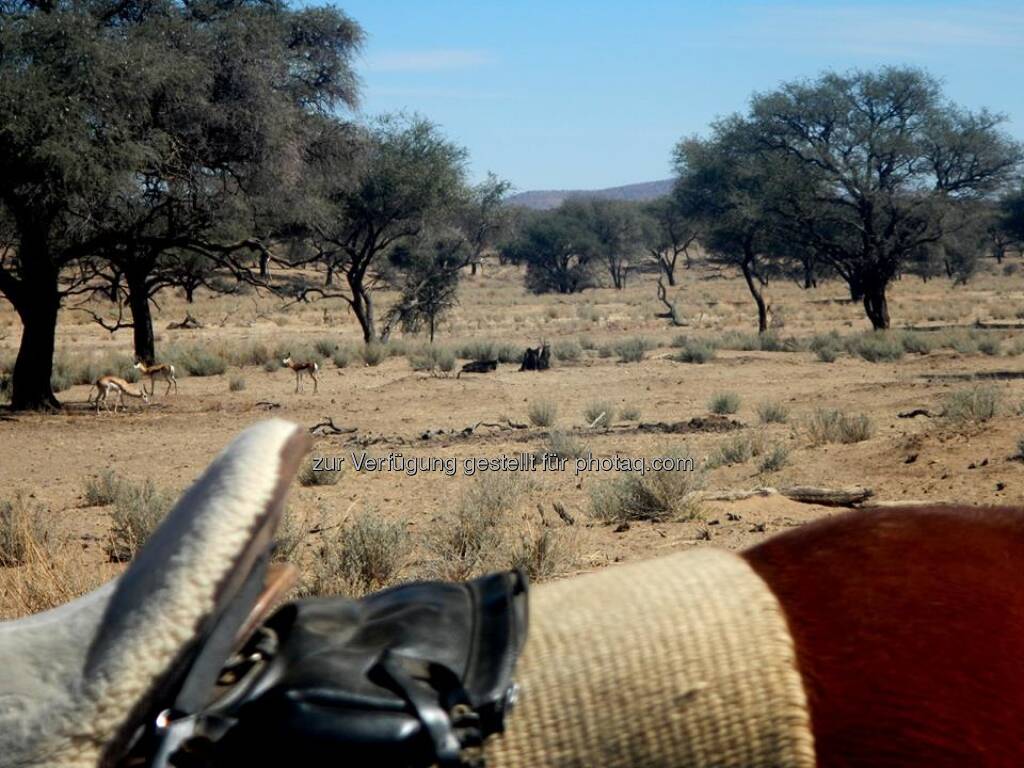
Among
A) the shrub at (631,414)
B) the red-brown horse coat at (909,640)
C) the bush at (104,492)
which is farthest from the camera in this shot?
the shrub at (631,414)

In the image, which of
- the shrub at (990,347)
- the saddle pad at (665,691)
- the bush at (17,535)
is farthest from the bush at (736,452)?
the shrub at (990,347)

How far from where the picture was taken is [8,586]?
261 inches

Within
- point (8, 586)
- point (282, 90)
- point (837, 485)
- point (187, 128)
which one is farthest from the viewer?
point (282, 90)

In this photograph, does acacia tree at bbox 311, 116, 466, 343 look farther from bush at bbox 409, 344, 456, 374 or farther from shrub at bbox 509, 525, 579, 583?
shrub at bbox 509, 525, 579, 583

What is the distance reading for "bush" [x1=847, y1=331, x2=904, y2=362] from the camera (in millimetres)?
26608

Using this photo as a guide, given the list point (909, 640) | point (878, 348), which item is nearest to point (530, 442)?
point (909, 640)

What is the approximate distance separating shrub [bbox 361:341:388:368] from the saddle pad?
85.7 feet

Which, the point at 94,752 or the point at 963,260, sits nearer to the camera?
the point at 94,752

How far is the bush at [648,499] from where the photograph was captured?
9.44 meters

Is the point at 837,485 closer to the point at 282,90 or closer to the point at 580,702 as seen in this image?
the point at 580,702

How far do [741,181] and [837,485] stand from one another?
99.4 ft

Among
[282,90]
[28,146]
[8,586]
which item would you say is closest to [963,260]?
[282,90]

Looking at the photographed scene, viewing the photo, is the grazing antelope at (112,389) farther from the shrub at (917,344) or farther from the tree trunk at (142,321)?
the shrub at (917,344)

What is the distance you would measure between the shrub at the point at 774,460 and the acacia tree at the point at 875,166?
72.4 ft
